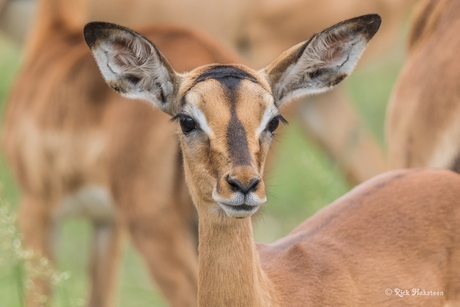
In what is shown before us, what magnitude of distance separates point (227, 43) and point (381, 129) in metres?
3.23

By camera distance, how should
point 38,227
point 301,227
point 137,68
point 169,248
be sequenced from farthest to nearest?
point 38,227
point 169,248
point 301,227
point 137,68

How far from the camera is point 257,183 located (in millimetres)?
3271

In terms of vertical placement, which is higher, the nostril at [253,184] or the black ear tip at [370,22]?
the black ear tip at [370,22]

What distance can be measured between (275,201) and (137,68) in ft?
16.9

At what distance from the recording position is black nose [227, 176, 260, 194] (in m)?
3.23

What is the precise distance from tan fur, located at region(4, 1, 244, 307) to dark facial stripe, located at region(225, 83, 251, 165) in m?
1.82

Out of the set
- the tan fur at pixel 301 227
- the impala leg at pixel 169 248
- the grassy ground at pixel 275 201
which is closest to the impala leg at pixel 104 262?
the grassy ground at pixel 275 201

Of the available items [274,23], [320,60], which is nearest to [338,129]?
[274,23]

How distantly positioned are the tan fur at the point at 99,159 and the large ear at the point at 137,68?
4.53 feet

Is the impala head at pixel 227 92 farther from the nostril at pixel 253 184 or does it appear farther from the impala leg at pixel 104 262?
the impala leg at pixel 104 262

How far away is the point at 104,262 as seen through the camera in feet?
21.1

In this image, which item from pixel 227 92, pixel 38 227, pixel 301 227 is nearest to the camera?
pixel 227 92

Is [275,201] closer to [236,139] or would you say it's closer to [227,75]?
[227,75]

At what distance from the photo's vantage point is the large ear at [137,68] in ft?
12.5
